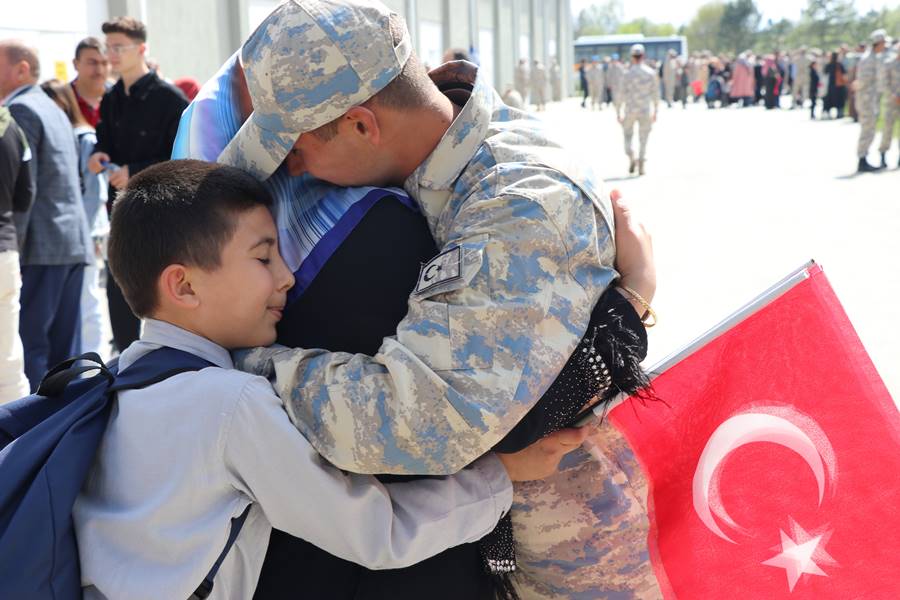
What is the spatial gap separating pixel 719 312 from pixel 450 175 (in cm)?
608

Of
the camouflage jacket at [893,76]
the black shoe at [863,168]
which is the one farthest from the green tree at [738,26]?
the black shoe at [863,168]

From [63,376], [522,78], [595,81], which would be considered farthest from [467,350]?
[595,81]

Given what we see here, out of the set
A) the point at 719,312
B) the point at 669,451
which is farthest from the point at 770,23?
the point at 669,451

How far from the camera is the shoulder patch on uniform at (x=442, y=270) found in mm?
1499

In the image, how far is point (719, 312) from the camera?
291 inches

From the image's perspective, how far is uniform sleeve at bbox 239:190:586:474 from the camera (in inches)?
58.5

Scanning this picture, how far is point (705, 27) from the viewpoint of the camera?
9969 cm

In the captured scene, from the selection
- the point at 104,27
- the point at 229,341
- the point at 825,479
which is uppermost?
the point at 104,27

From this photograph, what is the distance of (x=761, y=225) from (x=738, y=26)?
8188 centimetres

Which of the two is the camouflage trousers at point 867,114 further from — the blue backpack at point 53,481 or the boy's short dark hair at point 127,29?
the blue backpack at point 53,481

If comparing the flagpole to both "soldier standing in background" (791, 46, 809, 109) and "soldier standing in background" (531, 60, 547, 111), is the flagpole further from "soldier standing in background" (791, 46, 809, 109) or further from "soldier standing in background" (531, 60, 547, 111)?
"soldier standing in background" (531, 60, 547, 111)

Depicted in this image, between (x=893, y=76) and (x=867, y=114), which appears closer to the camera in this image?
(x=867, y=114)

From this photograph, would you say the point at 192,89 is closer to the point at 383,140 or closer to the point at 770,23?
the point at 383,140

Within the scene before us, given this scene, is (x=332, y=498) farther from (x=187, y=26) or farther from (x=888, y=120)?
(x=187, y=26)
